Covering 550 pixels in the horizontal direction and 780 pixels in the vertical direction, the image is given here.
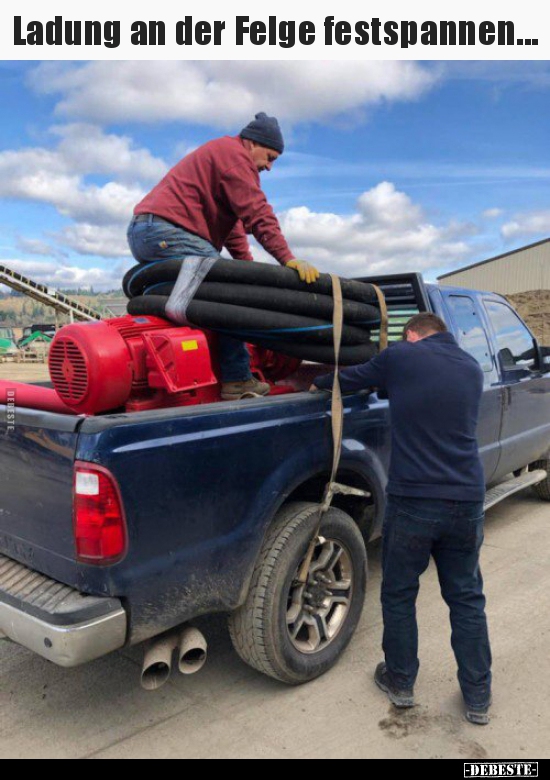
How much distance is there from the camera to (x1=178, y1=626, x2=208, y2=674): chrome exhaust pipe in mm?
2588

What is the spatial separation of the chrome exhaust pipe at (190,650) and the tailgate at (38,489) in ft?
1.81

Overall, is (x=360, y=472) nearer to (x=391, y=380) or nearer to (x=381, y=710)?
(x=391, y=380)

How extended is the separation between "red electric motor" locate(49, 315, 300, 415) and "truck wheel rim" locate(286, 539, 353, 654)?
1039mm

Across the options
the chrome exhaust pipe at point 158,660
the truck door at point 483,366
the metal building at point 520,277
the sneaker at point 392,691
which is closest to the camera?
the chrome exhaust pipe at point 158,660

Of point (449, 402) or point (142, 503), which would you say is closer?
point (142, 503)

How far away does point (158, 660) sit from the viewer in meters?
2.51

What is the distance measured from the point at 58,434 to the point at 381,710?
6.26 feet

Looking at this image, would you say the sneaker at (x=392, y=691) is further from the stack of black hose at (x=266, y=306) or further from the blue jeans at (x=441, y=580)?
the stack of black hose at (x=266, y=306)

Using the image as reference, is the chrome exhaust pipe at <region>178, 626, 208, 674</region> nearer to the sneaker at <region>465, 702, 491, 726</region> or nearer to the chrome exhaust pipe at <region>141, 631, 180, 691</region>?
the chrome exhaust pipe at <region>141, 631, 180, 691</region>

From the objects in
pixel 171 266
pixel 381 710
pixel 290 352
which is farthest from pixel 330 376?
pixel 381 710

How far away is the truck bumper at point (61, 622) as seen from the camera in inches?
87.7

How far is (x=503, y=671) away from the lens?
319 centimetres

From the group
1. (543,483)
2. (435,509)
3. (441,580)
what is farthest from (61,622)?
(543,483)

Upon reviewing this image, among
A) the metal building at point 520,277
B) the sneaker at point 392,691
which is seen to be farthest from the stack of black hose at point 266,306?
the metal building at point 520,277
